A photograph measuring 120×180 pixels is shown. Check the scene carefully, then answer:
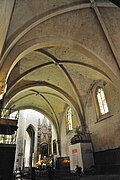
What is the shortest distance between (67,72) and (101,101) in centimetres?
331

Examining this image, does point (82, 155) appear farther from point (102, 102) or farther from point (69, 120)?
point (69, 120)

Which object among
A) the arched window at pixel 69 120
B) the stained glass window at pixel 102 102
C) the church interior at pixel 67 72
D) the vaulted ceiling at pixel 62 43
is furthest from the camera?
the arched window at pixel 69 120

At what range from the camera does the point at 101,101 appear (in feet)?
38.6

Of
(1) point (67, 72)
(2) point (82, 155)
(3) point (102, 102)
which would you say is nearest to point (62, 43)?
(1) point (67, 72)

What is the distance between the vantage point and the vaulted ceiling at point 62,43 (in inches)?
245

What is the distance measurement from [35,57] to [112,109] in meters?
5.98

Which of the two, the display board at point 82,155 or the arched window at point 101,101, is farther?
the arched window at point 101,101

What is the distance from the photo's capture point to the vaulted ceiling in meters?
6.21

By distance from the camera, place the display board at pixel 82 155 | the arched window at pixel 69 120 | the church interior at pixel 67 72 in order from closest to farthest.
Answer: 1. the church interior at pixel 67 72
2. the display board at pixel 82 155
3. the arched window at pixel 69 120

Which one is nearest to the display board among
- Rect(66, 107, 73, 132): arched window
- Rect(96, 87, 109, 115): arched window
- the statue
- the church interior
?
the church interior

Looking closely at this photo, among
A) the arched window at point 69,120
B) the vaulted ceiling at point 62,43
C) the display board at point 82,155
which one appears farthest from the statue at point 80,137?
the arched window at point 69,120

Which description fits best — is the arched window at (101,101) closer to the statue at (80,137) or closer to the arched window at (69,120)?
the statue at (80,137)

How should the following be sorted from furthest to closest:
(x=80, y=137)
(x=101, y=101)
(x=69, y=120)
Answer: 1. (x=69, y=120)
2. (x=101, y=101)
3. (x=80, y=137)

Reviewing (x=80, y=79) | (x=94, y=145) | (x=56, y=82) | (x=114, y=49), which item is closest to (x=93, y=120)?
(x=94, y=145)
